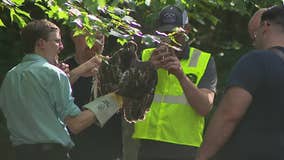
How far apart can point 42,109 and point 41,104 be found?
3cm

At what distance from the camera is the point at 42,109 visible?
5.72 metres

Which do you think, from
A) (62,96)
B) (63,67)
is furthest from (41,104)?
(63,67)

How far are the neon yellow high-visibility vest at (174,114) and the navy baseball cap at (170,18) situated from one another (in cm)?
20

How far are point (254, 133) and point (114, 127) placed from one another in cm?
173

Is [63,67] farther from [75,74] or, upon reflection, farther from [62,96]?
[62,96]

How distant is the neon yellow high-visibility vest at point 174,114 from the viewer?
614 cm

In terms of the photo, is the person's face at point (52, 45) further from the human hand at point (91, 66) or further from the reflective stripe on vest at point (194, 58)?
the reflective stripe on vest at point (194, 58)

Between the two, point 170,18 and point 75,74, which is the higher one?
point 170,18

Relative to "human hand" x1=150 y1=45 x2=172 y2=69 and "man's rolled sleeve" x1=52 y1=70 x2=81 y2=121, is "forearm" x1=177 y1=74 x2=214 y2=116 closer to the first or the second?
"human hand" x1=150 y1=45 x2=172 y2=69

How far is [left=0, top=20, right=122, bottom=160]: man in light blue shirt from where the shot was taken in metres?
5.71

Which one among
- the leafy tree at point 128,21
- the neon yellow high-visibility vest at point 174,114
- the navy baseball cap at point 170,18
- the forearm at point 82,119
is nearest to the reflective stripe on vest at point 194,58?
the neon yellow high-visibility vest at point 174,114

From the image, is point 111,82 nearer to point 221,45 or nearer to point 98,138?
point 98,138

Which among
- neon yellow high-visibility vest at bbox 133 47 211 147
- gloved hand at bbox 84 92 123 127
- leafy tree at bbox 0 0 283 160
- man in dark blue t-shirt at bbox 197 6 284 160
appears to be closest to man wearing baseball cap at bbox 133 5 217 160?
neon yellow high-visibility vest at bbox 133 47 211 147

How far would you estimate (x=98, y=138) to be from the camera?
6527 mm
